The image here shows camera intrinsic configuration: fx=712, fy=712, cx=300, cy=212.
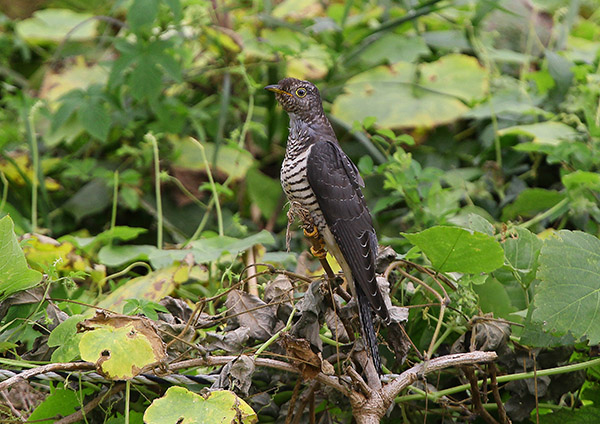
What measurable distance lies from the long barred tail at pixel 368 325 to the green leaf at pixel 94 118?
6.00ft

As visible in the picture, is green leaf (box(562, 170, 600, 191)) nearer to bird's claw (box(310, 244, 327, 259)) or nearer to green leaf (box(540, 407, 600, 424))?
green leaf (box(540, 407, 600, 424))

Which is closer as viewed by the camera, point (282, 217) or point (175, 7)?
point (175, 7)

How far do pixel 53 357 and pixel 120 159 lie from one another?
2.12m

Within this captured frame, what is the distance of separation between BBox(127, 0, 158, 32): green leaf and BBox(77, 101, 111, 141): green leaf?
0.48 metres

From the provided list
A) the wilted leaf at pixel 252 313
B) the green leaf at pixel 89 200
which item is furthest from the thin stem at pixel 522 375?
the green leaf at pixel 89 200

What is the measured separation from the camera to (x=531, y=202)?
3.13 metres

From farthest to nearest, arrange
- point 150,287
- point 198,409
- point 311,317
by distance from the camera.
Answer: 1. point 150,287
2. point 311,317
3. point 198,409

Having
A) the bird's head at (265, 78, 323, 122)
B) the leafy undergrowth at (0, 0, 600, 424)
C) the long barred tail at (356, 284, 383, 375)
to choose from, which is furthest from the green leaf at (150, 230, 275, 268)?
the long barred tail at (356, 284, 383, 375)

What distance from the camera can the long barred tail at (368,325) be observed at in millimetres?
1933

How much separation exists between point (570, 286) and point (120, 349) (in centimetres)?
124

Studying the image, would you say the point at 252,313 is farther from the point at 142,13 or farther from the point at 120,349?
the point at 142,13

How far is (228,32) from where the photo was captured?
12.6 ft

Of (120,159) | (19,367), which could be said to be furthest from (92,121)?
(19,367)

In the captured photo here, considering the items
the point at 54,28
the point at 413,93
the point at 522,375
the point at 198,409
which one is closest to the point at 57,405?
the point at 198,409
